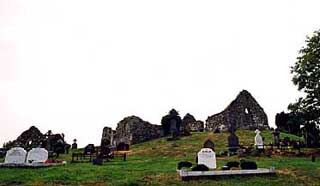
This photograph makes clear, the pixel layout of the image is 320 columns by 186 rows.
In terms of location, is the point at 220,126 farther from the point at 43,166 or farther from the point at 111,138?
the point at 43,166

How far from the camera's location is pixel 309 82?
3594 centimetres

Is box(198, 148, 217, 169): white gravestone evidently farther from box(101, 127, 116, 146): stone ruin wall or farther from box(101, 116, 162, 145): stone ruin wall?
box(101, 127, 116, 146): stone ruin wall

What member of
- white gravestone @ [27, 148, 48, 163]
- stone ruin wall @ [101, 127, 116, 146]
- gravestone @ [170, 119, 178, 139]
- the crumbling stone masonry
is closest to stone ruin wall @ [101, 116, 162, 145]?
the crumbling stone masonry

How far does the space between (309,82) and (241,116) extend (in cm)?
2285

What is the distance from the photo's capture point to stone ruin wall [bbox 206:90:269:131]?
188 feet

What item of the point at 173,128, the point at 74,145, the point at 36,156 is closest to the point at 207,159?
the point at 36,156

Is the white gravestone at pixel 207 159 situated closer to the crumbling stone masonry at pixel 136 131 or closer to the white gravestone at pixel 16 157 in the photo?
the white gravestone at pixel 16 157

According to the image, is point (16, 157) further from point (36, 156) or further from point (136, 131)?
point (136, 131)

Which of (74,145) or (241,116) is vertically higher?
(241,116)

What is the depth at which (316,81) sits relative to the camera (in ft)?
116

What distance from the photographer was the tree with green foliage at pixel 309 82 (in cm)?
3538

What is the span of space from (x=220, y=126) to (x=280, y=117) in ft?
33.6

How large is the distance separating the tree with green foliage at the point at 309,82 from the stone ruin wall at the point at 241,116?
19.3 meters

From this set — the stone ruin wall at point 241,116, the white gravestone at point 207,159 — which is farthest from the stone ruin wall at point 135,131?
the white gravestone at point 207,159
